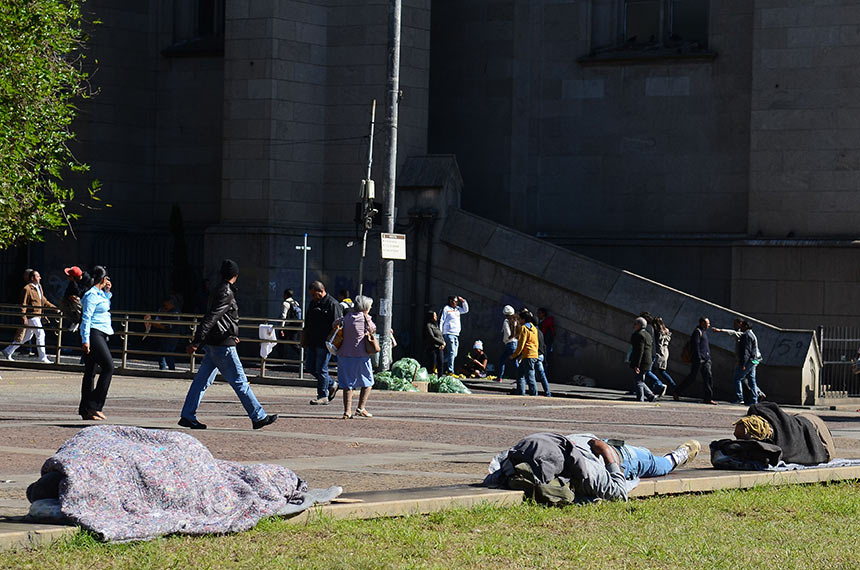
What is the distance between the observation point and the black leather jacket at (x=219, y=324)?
14.5 metres

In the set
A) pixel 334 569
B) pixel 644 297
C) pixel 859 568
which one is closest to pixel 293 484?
pixel 334 569

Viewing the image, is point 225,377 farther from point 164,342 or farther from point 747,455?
point 164,342

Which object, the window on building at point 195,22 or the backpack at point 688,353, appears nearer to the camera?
the backpack at point 688,353

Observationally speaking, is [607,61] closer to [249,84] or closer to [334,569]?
[249,84]

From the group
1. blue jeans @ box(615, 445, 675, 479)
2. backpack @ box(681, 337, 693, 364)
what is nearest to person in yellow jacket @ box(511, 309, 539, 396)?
backpack @ box(681, 337, 693, 364)

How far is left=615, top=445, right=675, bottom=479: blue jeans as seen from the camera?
10.1 meters

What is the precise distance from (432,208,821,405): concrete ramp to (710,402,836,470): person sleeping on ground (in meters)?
13.9

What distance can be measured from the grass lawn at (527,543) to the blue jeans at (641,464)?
68cm

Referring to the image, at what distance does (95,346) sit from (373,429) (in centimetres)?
323

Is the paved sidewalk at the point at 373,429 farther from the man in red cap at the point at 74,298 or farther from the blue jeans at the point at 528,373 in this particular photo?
the man in red cap at the point at 74,298

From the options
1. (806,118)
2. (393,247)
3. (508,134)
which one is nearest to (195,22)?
(508,134)

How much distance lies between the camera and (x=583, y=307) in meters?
27.1

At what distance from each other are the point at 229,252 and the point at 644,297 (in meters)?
8.77

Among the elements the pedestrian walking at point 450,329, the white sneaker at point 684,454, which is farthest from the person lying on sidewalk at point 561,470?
the pedestrian walking at point 450,329
